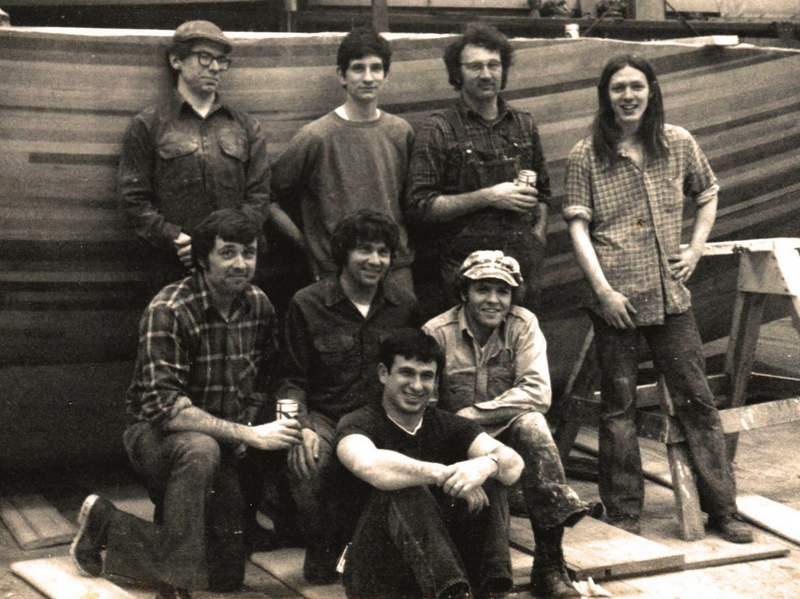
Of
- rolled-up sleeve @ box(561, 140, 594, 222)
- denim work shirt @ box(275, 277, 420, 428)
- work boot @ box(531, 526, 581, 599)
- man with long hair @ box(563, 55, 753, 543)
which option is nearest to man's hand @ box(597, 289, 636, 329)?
man with long hair @ box(563, 55, 753, 543)

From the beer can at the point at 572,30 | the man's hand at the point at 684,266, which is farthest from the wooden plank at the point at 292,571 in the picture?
the beer can at the point at 572,30

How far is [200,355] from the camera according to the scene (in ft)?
12.4

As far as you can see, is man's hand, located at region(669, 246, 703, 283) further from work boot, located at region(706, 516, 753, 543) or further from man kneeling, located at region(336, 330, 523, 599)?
man kneeling, located at region(336, 330, 523, 599)

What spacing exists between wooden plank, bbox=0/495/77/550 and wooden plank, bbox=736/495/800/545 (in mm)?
2551

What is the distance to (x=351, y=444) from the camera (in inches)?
A: 138

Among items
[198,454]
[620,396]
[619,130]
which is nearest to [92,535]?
[198,454]

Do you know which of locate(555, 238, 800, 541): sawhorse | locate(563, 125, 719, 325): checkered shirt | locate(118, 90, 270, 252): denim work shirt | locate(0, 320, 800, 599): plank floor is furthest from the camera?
locate(555, 238, 800, 541): sawhorse

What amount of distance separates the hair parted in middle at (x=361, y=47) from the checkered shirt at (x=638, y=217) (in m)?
0.82

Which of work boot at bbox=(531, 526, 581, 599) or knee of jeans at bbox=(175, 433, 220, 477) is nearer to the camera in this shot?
knee of jeans at bbox=(175, 433, 220, 477)

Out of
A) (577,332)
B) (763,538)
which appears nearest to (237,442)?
(763,538)

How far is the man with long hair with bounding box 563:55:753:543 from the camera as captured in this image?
14.3ft

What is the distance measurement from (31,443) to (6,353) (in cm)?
39

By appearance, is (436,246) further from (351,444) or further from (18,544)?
(18,544)

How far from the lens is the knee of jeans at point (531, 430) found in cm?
380
